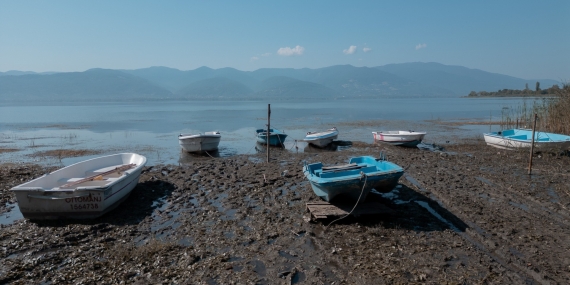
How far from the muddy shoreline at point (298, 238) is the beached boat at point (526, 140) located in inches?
147

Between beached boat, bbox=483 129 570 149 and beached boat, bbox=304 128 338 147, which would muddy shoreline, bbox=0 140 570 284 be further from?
beached boat, bbox=304 128 338 147

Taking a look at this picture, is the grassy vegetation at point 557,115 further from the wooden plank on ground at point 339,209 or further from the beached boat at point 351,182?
the wooden plank on ground at point 339,209

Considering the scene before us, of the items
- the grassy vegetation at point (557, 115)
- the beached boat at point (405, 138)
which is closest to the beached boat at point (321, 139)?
the beached boat at point (405, 138)

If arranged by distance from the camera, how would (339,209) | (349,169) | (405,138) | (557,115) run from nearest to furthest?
(339,209), (349,169), (557,115), (405,138)

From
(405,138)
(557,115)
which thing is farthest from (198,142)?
(557,115)

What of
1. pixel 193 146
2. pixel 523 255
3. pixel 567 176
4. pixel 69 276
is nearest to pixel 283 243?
pixel 69 276

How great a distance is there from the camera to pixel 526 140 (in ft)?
54.9

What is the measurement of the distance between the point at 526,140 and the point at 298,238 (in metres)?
14.3

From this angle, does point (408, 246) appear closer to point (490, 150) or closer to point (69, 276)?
point (69, 276)

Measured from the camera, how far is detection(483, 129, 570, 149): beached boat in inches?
618

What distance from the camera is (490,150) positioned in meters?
18.7

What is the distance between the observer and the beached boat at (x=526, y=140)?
15.7m

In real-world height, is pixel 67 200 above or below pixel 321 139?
below

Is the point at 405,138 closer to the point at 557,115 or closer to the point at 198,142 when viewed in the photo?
the point at 557,115
